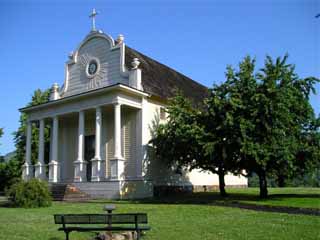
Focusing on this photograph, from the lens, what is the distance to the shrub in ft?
58.0

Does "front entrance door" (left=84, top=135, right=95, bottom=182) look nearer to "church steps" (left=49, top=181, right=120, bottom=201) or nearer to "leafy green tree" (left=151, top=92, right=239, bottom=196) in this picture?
"church steps" (left=49, top=181, right=120, bottom=201)

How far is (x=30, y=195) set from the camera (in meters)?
17.7

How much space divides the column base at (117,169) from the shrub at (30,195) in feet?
17.7

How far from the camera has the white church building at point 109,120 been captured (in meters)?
23.7

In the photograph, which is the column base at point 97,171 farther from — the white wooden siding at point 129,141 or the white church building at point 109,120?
the white wooden siding at point 129,141

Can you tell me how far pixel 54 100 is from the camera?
2755 centimetres

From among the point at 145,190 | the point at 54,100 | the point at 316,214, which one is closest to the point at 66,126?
the point at 54,100

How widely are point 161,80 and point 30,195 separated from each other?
1389 cm

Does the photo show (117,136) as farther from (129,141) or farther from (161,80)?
(161,80)

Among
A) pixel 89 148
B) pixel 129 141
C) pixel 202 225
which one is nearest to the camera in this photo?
pixel 202 225

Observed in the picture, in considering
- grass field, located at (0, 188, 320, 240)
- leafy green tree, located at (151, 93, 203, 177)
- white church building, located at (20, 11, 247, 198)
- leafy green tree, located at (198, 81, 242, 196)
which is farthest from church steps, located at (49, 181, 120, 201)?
grass field, located at (0, 188, 320, 240)

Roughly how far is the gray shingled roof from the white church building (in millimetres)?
95

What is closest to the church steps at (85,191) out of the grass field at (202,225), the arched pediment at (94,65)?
the arched pediment at (94,65)

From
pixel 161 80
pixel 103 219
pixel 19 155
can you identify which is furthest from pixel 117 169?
pixel 19 155
